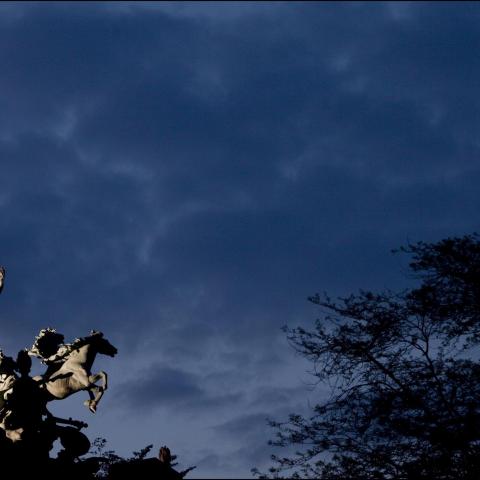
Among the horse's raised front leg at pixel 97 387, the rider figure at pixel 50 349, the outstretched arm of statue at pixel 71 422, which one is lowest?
the outstretched arm of statue at pixel 71 422

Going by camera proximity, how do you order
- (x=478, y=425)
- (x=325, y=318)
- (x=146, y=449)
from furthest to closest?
(x=146, y=449), (x=325, y=318), (x=478, y=425)

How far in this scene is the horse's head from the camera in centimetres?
1123

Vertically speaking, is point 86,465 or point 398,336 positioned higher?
A: point 398,336

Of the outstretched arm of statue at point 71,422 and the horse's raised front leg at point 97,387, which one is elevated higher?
the horse's raised front leg at point 97,387

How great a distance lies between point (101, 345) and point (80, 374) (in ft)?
1.82

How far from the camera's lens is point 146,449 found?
28.9 meters

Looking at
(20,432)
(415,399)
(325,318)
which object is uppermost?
(325,318)

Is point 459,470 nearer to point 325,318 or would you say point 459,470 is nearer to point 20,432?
point 325,318

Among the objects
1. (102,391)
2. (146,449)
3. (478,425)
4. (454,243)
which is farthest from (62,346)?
(146,449)

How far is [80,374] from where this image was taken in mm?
11141

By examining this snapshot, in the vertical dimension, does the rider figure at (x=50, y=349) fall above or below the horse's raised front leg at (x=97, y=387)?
above

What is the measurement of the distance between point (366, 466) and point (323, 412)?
1.57 meters

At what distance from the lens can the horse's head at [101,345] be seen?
1123 cm

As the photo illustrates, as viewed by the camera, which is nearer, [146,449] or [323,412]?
[323,412]
